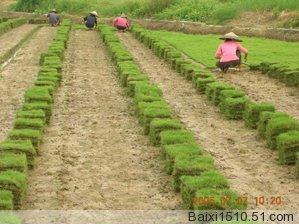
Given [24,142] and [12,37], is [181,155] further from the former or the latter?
[12,37]

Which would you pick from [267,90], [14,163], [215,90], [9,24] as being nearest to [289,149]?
[14,163]

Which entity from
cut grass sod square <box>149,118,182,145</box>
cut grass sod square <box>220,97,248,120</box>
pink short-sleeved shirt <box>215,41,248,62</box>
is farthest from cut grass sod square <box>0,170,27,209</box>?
pink short-sleeved shirt <box>215,41,248,62</box>

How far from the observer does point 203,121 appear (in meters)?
13.8

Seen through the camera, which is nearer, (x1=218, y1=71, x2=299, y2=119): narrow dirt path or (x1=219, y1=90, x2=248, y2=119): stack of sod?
(x1=219, y1=90, x2=248, y2=119): stack of sod

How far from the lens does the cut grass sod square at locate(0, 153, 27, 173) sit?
9.30 meters

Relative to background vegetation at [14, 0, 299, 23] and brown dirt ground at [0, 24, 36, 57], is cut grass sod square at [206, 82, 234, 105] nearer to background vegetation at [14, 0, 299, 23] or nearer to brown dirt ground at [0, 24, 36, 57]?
brown dirt ground at [0, 24, 36, 57]

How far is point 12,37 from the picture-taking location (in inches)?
1296

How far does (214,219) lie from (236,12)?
29338 millimetres

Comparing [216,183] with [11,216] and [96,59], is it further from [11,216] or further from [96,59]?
[96,59]

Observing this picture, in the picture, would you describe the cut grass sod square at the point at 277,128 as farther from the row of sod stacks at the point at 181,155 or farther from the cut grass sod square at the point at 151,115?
the cut grass sod square at the point at 151,115

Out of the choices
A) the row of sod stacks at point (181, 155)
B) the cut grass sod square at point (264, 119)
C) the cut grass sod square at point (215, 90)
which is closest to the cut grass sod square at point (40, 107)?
the row of sod stacks at point (181, 155)

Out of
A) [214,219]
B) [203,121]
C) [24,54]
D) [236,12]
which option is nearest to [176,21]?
[236,12]

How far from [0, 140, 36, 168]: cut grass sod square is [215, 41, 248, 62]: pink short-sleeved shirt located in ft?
31.7

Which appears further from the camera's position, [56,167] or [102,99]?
[102,99]
